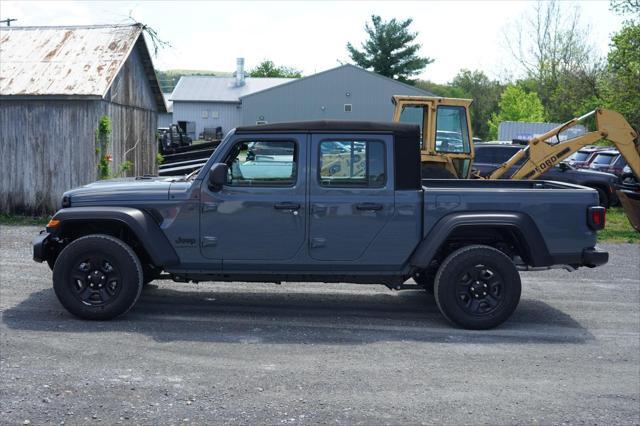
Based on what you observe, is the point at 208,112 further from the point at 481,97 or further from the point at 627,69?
the point at 627,69

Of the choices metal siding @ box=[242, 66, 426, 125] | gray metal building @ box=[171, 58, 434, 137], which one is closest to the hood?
gray metal building @ box=[171, 58, 434, 137]

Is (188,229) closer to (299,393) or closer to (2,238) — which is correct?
(299,393)

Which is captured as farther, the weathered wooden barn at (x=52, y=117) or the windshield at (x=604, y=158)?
the windshield at (x=604, y=158)

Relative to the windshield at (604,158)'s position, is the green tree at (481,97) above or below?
above

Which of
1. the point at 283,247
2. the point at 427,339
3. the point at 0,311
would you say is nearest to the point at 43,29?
the point at 0,311

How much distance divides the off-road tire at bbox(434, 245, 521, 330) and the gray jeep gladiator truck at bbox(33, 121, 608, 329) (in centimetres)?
1

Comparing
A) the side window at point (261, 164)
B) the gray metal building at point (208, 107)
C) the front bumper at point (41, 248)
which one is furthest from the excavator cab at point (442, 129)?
the gray metal building at point (208, 107)

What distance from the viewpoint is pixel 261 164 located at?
7953 mm

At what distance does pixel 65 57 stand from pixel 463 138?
30.2ft

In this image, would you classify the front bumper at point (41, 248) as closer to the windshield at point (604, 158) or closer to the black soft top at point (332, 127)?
the black soft top at point (332, 127)

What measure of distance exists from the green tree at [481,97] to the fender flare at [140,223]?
60566 mm

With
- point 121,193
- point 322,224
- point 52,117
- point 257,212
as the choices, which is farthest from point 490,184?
point 52,117

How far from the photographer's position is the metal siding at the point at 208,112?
220 ft

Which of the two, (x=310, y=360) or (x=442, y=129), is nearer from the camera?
(x=310, y=360)
